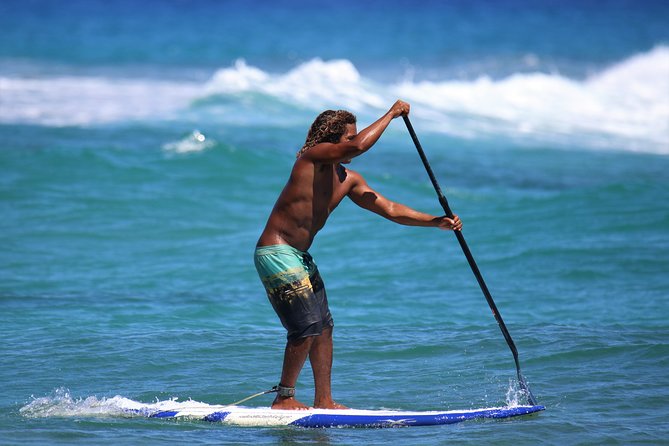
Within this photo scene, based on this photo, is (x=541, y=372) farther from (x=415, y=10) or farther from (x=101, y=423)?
(x=415, y=10)

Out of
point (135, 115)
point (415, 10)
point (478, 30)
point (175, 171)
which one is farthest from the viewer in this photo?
point (415, 10)

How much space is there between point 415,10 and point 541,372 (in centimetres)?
4817

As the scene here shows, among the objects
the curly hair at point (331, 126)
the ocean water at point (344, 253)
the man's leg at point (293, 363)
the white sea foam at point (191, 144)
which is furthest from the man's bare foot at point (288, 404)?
the white sea foam at point (191, 144)

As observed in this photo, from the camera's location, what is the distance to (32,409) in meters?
5.93

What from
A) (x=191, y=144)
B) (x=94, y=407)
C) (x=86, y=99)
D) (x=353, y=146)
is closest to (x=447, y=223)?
(x=353, y=146)

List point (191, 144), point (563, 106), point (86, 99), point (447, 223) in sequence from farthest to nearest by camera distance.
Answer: point (563, 106) → point (86, 99) → point (191, 144) → point (447, 223)

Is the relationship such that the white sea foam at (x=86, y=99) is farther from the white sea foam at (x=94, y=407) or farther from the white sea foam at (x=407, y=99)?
the white sea foam at (x=94, y=407)

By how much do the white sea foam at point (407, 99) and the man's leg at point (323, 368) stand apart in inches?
463

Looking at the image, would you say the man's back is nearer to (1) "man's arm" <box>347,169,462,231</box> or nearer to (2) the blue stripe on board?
(1) "man's arm" <box>347,169,462,231</box>

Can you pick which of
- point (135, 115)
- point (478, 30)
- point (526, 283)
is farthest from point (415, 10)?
point (526, 283)

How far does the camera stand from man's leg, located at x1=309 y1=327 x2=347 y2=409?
588cm

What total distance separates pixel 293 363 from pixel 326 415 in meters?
0.34

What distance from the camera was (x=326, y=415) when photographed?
5.78 meters

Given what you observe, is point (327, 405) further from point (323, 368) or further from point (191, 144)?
point (191, 144)
